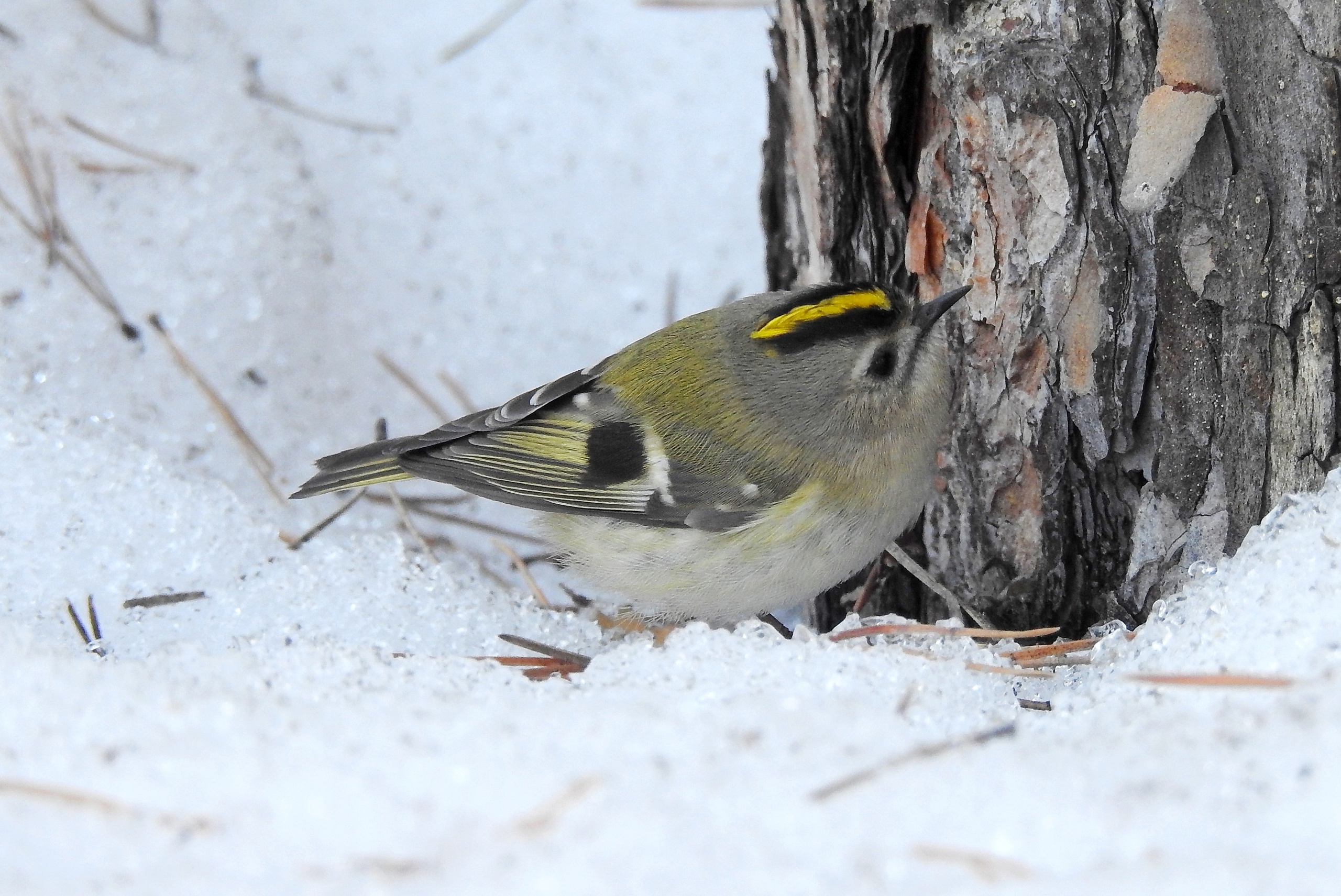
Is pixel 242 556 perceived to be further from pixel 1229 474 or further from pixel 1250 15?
pixel 1250 15

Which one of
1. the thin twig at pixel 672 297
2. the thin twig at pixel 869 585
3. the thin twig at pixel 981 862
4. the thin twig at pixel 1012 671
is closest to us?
the thin twig at pixel 981 862

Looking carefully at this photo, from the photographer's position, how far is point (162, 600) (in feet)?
7.09

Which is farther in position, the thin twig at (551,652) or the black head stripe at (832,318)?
the black head stripe at (832,318)

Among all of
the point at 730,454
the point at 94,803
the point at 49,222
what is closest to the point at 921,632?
the point at 730,454

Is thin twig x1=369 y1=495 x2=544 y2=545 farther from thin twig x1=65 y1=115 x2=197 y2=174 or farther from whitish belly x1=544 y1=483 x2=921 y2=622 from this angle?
thin twig x1=65 y1=115 x2=197 y2=174

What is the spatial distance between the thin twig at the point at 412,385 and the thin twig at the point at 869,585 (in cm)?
104

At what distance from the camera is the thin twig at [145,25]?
3055mm

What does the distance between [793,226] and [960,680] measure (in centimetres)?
122

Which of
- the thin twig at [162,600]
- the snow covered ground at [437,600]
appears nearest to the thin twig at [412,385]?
the snow covered ground at [437,600]

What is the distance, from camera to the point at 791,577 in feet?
7.20

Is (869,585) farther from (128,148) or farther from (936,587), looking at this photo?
(128,148)

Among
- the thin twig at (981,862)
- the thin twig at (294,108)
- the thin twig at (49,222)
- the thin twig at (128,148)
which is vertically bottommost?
the thin twig at (981,862)

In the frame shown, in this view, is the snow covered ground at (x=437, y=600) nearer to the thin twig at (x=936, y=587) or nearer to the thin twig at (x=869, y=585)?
the thin twig at (x=936, y=587)

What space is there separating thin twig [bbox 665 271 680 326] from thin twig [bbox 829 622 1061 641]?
1.26 meters
